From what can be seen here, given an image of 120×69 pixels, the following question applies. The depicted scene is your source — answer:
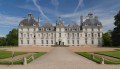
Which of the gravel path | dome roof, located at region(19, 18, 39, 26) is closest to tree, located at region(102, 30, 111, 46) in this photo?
dome roof, located at region(19, 18, 39, 26)

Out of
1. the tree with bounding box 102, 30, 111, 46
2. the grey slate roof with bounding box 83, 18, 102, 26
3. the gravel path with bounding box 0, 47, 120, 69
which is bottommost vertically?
the gravel path with bounding box 0, 47, 120, 69

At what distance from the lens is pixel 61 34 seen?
61.0 meters

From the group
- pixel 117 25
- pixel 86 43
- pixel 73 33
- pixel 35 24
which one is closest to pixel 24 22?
pixel 35 24

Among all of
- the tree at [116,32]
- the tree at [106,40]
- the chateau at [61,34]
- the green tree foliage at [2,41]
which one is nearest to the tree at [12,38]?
the green tree foliage at [2,41]

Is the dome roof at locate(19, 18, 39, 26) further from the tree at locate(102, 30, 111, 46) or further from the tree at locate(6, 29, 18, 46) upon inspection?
the tree at locate(102, 30, 111, 46)

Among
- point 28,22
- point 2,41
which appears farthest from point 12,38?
point 28,22

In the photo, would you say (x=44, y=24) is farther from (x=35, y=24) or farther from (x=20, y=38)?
(x=20, y=38)

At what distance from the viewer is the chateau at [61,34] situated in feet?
198

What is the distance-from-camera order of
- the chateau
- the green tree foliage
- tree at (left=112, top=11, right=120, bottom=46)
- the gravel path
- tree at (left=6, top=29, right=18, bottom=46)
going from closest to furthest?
1. the gravel path
2. tree at (left=112, top=11, right=120, bottom=46)
3. the chateau
4. tree at (left=6, top=29, right=18, bottom=46)
5. the green tree foliage

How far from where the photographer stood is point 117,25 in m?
48.6

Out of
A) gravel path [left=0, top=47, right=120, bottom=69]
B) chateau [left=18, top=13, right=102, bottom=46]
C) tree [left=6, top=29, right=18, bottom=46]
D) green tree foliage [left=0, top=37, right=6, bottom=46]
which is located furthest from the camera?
green tree foliage [left=0, top=37, right=6, bottom=46]

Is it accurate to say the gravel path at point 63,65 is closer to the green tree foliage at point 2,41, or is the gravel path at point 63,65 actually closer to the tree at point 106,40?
the tree at point 106,40

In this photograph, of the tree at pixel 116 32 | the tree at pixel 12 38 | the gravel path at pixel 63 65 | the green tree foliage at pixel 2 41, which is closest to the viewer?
the gravel path at pixel 63 65

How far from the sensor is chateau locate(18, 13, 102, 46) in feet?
198
